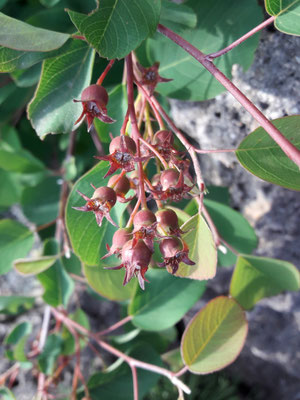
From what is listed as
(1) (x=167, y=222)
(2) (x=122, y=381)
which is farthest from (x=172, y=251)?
(2) (x=122, y=381)

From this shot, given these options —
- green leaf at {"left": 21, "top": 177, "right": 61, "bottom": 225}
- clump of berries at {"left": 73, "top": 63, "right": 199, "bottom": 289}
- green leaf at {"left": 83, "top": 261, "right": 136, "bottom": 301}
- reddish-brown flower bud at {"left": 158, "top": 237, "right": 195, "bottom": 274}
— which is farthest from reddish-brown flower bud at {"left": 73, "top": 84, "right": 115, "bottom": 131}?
green leaf at {"left": 21, "top": 177, "right": 61, "bottom": 225}

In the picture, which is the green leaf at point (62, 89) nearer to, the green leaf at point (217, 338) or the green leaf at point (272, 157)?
the green leaf at point (272, 157)

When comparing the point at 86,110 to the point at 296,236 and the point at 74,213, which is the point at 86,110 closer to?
the point at 74,213

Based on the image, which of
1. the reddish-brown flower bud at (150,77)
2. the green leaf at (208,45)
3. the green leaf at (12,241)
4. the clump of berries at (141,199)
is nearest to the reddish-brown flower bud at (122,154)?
the clump of berries at (141,199)

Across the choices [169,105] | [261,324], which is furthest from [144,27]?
[261,324]

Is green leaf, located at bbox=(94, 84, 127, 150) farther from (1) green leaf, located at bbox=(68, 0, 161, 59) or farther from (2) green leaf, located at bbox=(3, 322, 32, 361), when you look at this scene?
(2) green leaf, located at bbox=(3, 322, 32, 361)
